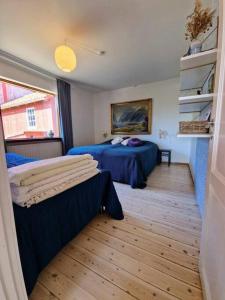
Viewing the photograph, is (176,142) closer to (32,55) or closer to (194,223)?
(194,223)

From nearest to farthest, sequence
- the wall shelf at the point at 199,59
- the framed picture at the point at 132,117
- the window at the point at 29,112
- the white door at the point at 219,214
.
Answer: the white door at the point at 219,214
the wall shelf at the point at 199,59
the window at the point at 29,112
the framed picture at the point at 132,117

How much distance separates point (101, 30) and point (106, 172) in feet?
6.57

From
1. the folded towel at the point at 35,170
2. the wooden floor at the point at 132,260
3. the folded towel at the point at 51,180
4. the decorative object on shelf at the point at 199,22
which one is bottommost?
the wooden floor at the point at 132,260

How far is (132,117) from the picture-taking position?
15.1 feet

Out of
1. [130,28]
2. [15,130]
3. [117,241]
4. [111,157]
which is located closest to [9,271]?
[117,241]

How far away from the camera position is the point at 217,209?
0.72 metres

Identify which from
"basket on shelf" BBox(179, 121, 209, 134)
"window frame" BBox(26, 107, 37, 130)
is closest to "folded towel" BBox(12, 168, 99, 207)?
"basket on shelf" BBox(179, 121, 209, 134)

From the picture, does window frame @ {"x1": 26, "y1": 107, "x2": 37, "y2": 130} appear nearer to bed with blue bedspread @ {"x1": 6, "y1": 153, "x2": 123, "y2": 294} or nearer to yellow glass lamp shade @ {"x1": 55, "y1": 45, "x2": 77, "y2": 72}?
yellow glass lamp shade @ {"x1": 55, "y1": 45, "x2": 77, "y2": 72}

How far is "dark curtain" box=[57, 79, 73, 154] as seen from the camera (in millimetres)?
3816

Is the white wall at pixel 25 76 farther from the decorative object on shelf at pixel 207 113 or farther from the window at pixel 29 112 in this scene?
the decorative object on shelf at pixel 207 113

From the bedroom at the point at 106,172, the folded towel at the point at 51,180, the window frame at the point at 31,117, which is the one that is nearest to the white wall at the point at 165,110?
the bedroom at the point at 106,172

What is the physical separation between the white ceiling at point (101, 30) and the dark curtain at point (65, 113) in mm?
660

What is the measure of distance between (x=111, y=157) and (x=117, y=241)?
1.73 meters

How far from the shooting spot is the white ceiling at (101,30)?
5.28 feet
